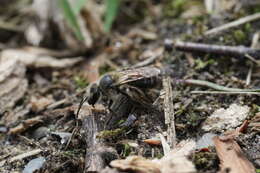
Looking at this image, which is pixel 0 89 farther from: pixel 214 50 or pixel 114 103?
pixel 214 50

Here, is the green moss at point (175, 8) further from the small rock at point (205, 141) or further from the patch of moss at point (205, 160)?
the patch of moss at point (205, 160)

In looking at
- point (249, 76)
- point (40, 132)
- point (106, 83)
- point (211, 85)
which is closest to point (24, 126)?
point (40, 132)

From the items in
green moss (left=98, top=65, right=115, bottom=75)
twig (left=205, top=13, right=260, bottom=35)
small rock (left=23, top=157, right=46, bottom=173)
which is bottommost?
small rock (left=23, top=157, right=46, bottom=173)

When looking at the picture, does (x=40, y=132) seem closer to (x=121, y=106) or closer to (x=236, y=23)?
(x=121, y=106)

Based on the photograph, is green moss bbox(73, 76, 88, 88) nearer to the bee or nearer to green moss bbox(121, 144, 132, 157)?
the bee

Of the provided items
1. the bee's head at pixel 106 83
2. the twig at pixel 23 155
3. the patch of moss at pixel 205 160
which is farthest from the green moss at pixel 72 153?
the patch of moss at pixel 205 160

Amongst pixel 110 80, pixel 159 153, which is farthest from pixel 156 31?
pixel 159 153

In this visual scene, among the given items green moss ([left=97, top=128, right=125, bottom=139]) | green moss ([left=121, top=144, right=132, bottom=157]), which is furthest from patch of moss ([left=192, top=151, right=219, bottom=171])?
green moss ([left=97, top=128, right=125, bottom=139])
